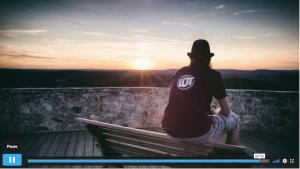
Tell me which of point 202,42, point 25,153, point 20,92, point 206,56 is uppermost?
point 202,42

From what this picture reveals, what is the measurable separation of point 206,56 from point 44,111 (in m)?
3.69

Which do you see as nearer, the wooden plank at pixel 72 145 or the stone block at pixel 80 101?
the wooden plank at pixel 72 145

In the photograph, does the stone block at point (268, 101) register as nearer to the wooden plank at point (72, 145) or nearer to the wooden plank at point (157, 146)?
the wooden plank at point (157, 146)

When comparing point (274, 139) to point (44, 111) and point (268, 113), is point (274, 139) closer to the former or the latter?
point (268, 113)

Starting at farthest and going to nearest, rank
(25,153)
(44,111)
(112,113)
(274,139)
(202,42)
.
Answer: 1. (112,113)
2. (44,111)
3. (274,139)
4. (25,153)
5. (202,42)

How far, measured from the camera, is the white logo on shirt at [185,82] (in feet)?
5.09

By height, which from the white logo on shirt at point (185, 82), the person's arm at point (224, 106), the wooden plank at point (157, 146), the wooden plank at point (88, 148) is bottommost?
the wooden plank at point (88, 148)

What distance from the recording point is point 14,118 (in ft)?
12.8

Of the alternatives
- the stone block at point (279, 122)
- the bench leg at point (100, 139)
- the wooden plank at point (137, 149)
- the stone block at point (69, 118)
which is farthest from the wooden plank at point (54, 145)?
the stone block at point (279, 122)

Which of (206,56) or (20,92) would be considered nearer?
(206,56)

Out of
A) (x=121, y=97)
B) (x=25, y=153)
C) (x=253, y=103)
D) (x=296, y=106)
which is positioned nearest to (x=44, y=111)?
(x=25, y=153)

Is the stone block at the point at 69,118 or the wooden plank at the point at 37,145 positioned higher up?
the stone block at the point at 69,118

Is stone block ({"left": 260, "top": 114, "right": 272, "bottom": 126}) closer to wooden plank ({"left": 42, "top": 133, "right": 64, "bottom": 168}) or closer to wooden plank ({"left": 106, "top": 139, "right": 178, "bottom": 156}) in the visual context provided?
wooden plank ({"left": 106, "top": 139, "right": 178, "bottom": 156})

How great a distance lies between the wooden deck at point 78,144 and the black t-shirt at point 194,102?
1.45 m
